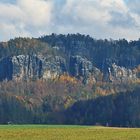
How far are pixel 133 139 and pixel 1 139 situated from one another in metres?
18.4

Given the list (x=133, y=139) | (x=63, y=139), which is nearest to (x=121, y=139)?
(x=133, y=139)

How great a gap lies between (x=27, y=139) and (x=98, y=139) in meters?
10.4

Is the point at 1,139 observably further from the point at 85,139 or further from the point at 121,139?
the point at 121,139

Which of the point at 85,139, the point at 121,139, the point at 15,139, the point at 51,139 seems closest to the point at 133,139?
the point at 121,139

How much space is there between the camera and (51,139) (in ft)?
254

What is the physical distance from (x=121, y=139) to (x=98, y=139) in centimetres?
361

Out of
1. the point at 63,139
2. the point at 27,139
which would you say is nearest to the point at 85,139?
the point at 63,139

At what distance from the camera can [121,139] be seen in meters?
78.2

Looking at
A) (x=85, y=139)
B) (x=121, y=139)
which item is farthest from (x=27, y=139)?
(x=121, y=139)

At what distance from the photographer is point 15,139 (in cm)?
7756

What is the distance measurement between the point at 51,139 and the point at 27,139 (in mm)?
3348

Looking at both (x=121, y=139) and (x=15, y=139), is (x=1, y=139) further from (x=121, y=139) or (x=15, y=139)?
(x=121, y=139)

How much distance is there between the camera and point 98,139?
80.0 metres

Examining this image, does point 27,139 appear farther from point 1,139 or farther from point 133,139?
point 133,139
